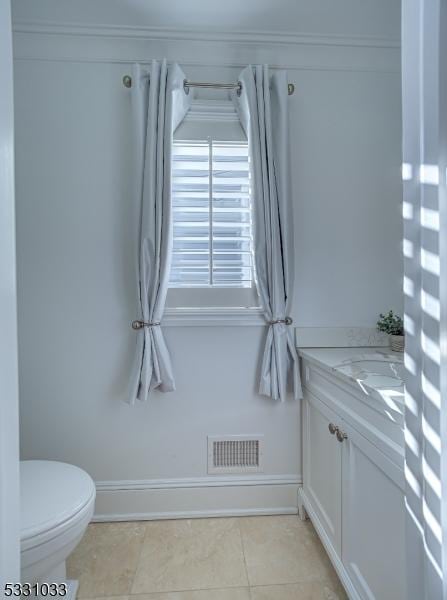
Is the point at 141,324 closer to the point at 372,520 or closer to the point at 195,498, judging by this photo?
the point at 195,498

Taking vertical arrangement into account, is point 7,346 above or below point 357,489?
above

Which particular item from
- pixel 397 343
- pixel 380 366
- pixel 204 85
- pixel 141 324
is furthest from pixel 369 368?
pixel 204 85

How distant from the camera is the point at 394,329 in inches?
66.0

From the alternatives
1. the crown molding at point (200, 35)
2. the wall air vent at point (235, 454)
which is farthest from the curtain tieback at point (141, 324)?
the crown molding at point (200, 35)

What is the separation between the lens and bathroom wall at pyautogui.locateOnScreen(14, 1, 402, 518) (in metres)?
1.69

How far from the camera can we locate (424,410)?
681 millimetres

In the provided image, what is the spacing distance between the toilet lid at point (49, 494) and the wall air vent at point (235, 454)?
68 centimetres

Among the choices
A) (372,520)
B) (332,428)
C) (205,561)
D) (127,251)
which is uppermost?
(127,251)

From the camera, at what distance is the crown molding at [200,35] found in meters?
1.65

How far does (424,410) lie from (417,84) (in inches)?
26.6

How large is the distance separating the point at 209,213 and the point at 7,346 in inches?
51.3

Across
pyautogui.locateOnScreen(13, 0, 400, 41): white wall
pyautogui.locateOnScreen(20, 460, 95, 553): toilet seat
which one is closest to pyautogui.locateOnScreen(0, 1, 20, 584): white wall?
pyautogui.locateOnScreen(20, 460, 95, 553): toilet seat

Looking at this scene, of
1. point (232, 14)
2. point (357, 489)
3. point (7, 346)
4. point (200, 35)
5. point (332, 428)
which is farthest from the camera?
point (200, 35)

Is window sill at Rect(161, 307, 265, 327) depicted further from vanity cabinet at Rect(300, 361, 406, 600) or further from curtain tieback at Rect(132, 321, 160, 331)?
vanity cabinet at Rect(300, 361, 406, 600)
